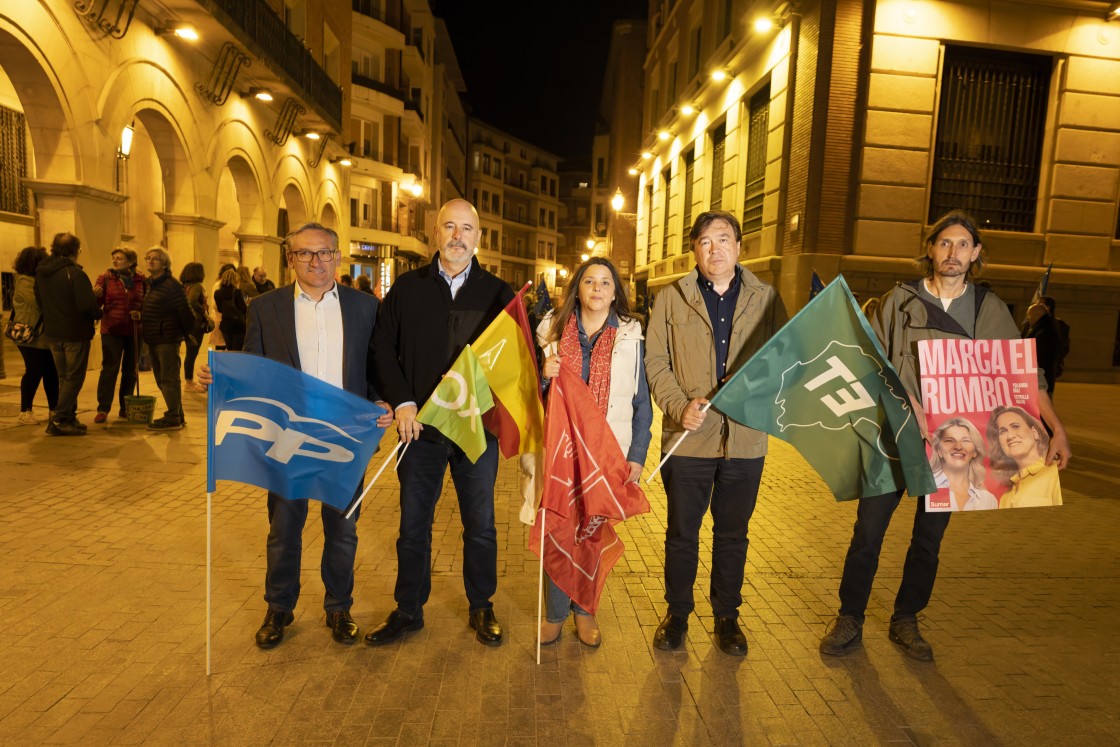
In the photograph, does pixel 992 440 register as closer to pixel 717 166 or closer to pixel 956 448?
pixel 956 448

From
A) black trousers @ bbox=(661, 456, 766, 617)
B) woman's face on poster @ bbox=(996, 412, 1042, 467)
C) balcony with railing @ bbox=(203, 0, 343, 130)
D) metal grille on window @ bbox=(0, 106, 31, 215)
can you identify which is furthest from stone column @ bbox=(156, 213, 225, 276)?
woman's face on poster @ bbox=(996, 412, 1042, 467)

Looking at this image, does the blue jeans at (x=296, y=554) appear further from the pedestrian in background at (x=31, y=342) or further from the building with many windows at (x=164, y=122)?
the building with many windows at (x=164, y=122)

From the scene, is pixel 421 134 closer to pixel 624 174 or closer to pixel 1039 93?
pixel 624 174

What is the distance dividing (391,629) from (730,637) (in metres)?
1.83

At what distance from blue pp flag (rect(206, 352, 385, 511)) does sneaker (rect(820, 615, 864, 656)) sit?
2.66 meters

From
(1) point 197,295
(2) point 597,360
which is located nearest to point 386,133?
(1) point 197,295

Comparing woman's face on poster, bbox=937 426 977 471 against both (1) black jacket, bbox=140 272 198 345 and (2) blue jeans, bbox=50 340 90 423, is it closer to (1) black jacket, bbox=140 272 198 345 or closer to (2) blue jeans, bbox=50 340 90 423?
(1) black jacket, bbox=140 272 198 345

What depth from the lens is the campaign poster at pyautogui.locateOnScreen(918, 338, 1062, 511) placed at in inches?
143

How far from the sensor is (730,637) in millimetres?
3758

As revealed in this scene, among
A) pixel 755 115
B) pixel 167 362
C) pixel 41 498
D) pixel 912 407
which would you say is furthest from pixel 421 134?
pixel 912 407

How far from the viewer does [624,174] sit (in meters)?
43.8

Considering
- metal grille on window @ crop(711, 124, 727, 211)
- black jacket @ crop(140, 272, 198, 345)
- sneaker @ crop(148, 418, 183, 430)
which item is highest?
metal grille on window @ crop(711, 124, 727, 211)

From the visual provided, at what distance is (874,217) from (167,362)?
A: 13.1 m

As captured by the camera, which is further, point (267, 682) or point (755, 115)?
point (755, 115)
